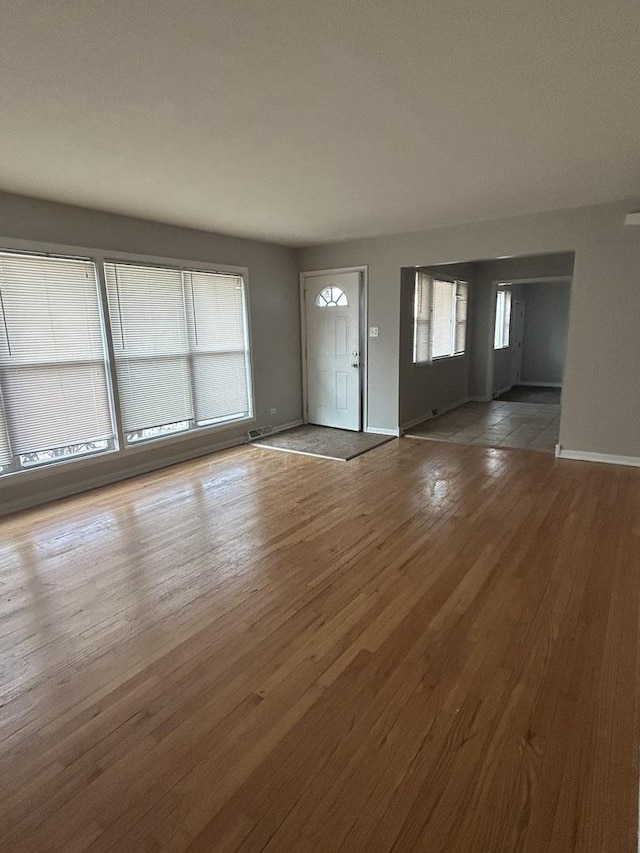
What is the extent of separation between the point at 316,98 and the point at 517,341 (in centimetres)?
938

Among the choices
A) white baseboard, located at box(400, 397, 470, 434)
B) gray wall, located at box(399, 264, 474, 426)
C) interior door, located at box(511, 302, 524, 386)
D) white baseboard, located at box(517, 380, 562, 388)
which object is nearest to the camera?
gray wall, located at box(399, 264, 474, 426)

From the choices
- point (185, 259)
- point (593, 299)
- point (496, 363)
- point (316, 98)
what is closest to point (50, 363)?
point (185, 259)

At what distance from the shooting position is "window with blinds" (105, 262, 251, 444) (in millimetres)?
4508

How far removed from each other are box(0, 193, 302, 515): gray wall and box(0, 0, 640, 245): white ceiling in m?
0.28

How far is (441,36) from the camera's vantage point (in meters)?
1.74

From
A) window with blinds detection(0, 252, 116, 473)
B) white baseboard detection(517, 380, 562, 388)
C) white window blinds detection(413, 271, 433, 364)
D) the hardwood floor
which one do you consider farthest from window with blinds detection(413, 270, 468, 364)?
window with blinds detection(0, 252, 116, 473)

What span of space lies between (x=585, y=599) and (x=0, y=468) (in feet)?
14.2

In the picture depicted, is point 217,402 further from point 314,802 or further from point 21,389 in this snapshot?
point 314,802

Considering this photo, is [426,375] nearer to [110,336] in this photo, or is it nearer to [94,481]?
[110,336]

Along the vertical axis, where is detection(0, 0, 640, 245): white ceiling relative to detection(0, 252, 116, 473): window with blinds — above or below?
above

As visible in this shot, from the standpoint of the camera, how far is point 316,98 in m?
2.18

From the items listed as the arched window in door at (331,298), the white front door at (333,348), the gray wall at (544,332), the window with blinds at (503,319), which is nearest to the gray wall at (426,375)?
the white front door at (333,348)

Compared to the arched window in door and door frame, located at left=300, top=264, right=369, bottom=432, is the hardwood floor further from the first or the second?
the arched window in door

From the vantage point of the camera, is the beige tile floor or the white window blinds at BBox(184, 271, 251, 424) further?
the beige tile floor
